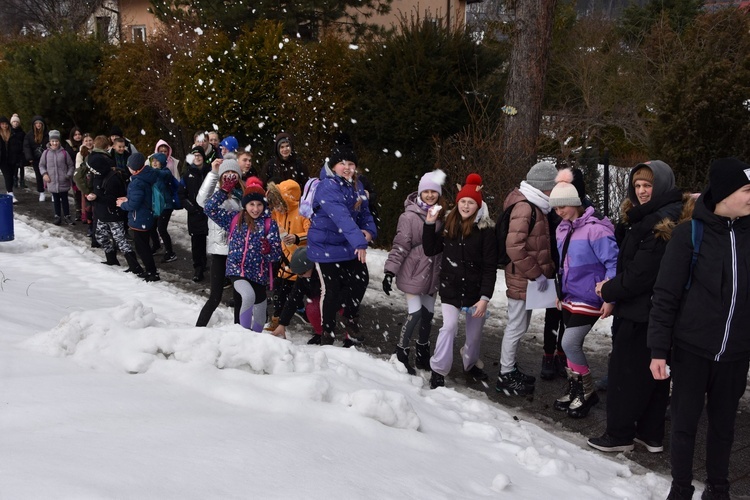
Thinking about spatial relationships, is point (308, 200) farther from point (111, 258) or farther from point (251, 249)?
point (111, 258)

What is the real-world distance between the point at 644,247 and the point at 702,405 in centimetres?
119

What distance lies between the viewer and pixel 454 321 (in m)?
6.25

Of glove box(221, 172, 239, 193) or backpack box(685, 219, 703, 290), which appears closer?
backpack box(685, 219, 703, 290)

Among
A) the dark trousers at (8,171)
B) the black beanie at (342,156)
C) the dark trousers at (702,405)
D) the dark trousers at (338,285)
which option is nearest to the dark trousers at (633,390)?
the dark trousers at (702,405)

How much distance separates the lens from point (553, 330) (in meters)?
6.70

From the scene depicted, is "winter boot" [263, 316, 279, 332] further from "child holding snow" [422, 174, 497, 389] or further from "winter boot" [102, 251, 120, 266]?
"winter boot" [102, 251, 120, 266]

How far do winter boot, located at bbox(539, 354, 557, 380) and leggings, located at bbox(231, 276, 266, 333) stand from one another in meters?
2.76

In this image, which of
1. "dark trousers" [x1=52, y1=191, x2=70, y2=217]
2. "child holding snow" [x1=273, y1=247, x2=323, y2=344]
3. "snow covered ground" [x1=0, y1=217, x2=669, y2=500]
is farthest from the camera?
"dark trousers" [x1=52, y1=191, x2=70, y2=217]

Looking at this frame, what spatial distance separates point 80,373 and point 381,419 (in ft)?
5.92

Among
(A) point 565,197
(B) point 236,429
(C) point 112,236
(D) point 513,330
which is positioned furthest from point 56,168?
(B) point 236,429

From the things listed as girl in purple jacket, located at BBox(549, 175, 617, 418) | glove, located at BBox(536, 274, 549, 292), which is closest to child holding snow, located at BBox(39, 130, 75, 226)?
glove, located at BBox(536, 274, 549, 292)

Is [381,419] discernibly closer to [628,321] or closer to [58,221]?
[628,321]

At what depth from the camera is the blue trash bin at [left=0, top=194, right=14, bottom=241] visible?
11.2 m

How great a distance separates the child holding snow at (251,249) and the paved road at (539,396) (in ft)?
4.78
